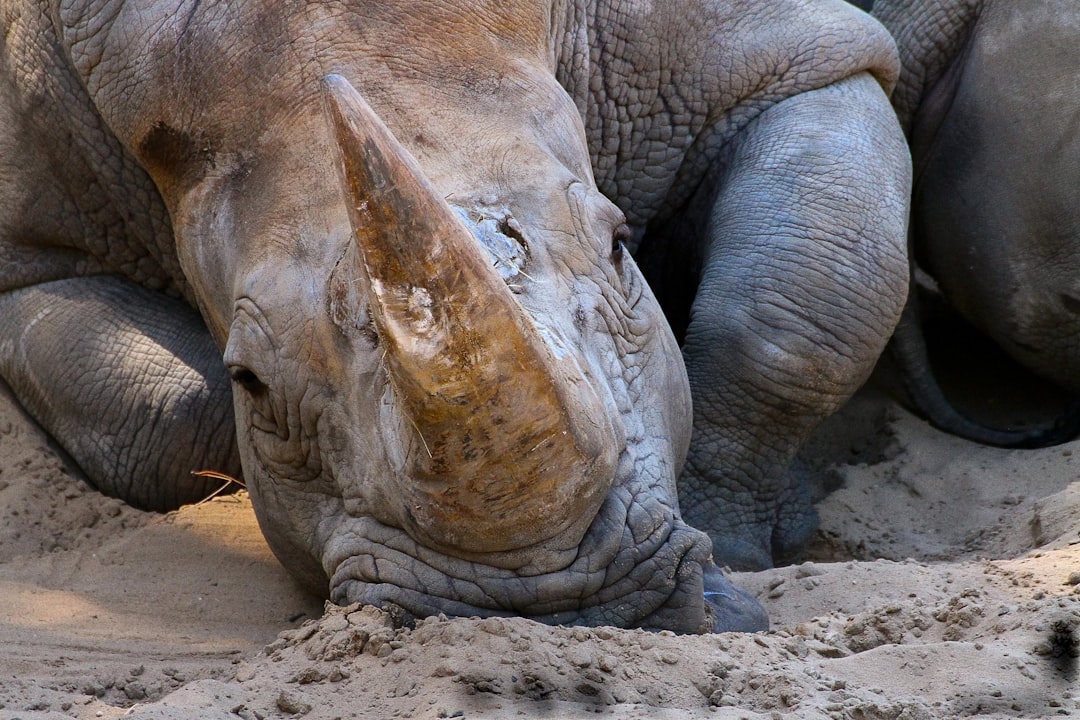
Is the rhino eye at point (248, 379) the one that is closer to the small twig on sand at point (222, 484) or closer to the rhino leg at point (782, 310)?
the small twig on sand at point (222, 484)

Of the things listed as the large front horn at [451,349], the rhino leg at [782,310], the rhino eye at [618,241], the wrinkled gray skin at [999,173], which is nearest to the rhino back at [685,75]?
the rhino leg at [782,310]

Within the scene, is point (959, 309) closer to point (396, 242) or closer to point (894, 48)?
point (894, 48)

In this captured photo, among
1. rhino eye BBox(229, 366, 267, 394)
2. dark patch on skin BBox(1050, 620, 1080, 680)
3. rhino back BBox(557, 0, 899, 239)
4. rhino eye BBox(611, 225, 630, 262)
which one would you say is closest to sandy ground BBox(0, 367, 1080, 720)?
dark patch on skin BBox(1050, 620, 1080, 680)

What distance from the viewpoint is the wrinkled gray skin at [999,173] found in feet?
18.5

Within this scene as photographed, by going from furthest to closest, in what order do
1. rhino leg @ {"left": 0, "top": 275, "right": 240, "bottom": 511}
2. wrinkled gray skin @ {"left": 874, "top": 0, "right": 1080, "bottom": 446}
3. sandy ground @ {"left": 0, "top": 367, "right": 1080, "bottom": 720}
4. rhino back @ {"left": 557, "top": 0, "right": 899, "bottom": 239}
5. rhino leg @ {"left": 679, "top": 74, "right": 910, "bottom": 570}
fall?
wrinkled gray skin @ {"left": 874, "top": 0, "right": 1080, "bottom": 446} < rhino back @ {"left": 557, "top": 0, "right": 899, "bottom": 239} < rhino leg @ {"left": 0, "top": 275, "right": 240, "bottom": 511} < rhino leg @ {"left": 679, "top": 74, "right": 910, "bottom": 570} < sandy ground @ {"left": 0, "top": 367, "right": 1080, "bottom": 720}

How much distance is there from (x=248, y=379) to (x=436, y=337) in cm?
107

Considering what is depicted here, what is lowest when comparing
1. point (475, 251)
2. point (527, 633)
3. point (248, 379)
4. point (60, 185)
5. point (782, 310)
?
point (782, 310)

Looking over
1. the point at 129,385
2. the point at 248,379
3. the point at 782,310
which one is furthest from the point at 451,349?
the point at 129,385

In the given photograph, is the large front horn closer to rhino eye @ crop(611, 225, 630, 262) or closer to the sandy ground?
the sandy ground

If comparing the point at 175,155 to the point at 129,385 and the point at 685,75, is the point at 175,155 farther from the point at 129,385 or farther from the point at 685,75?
the point at 685,75

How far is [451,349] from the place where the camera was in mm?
2791

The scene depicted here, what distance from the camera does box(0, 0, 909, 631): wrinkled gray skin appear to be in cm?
330

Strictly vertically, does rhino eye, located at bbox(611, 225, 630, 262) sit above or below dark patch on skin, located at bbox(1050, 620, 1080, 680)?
above

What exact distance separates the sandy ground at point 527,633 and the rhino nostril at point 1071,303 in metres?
0.64
